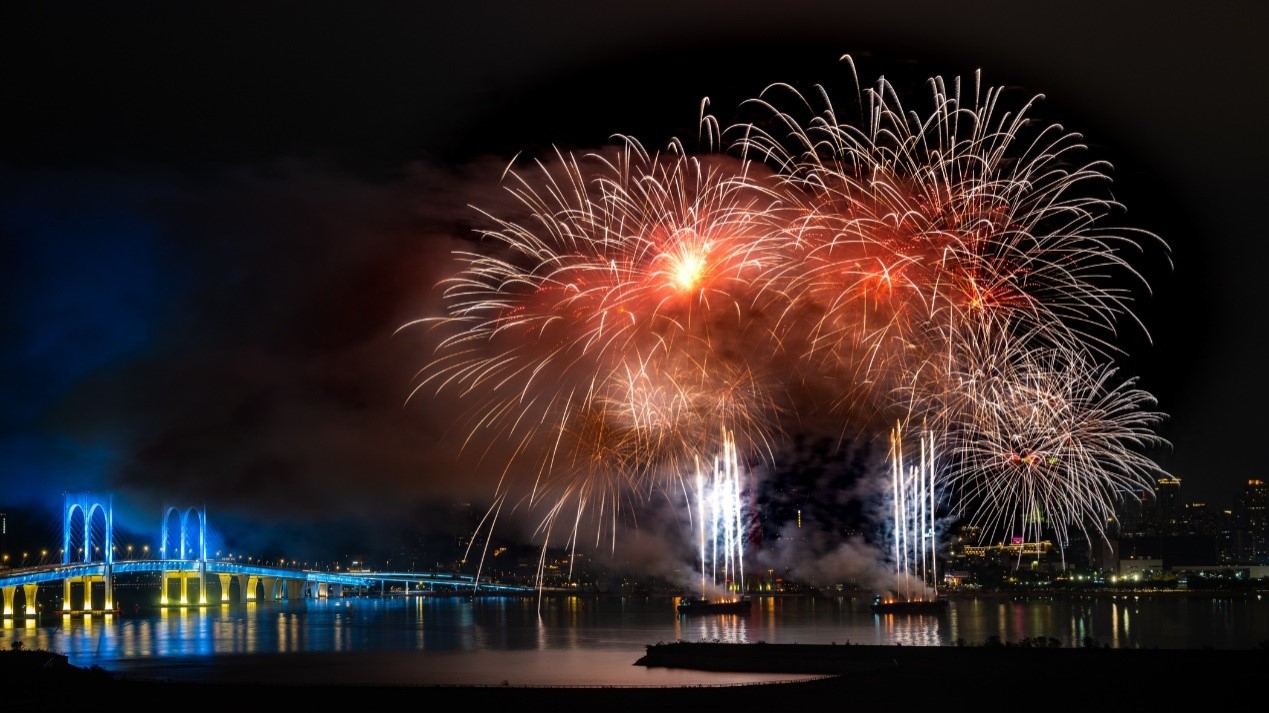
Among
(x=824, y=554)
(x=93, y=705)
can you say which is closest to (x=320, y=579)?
(x=824, y=554)

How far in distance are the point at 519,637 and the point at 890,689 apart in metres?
48.4

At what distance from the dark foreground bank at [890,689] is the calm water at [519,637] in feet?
19.1

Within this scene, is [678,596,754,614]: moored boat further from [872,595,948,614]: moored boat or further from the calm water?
[872,595,948,614]: moored boat

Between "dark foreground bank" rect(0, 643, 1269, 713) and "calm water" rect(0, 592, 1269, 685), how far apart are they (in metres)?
5.82

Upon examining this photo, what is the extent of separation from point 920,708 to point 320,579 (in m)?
145

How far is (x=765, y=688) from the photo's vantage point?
103 ft

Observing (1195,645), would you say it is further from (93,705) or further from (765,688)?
(93,705)

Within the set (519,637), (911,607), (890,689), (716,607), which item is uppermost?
(890,689)

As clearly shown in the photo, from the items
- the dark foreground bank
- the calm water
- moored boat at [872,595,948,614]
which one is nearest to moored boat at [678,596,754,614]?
the calm water

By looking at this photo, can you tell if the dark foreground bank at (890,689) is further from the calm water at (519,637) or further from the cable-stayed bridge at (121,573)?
the cable-stayed bridge at (121,573)

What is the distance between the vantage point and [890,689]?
3047cm

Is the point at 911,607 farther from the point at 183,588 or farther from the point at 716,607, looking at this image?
the point at 183,588

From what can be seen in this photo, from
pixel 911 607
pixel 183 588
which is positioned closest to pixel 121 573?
pixel 183 588

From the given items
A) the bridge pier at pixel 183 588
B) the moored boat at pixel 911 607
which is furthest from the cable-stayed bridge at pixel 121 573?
the moored boat at pixel 911 607
